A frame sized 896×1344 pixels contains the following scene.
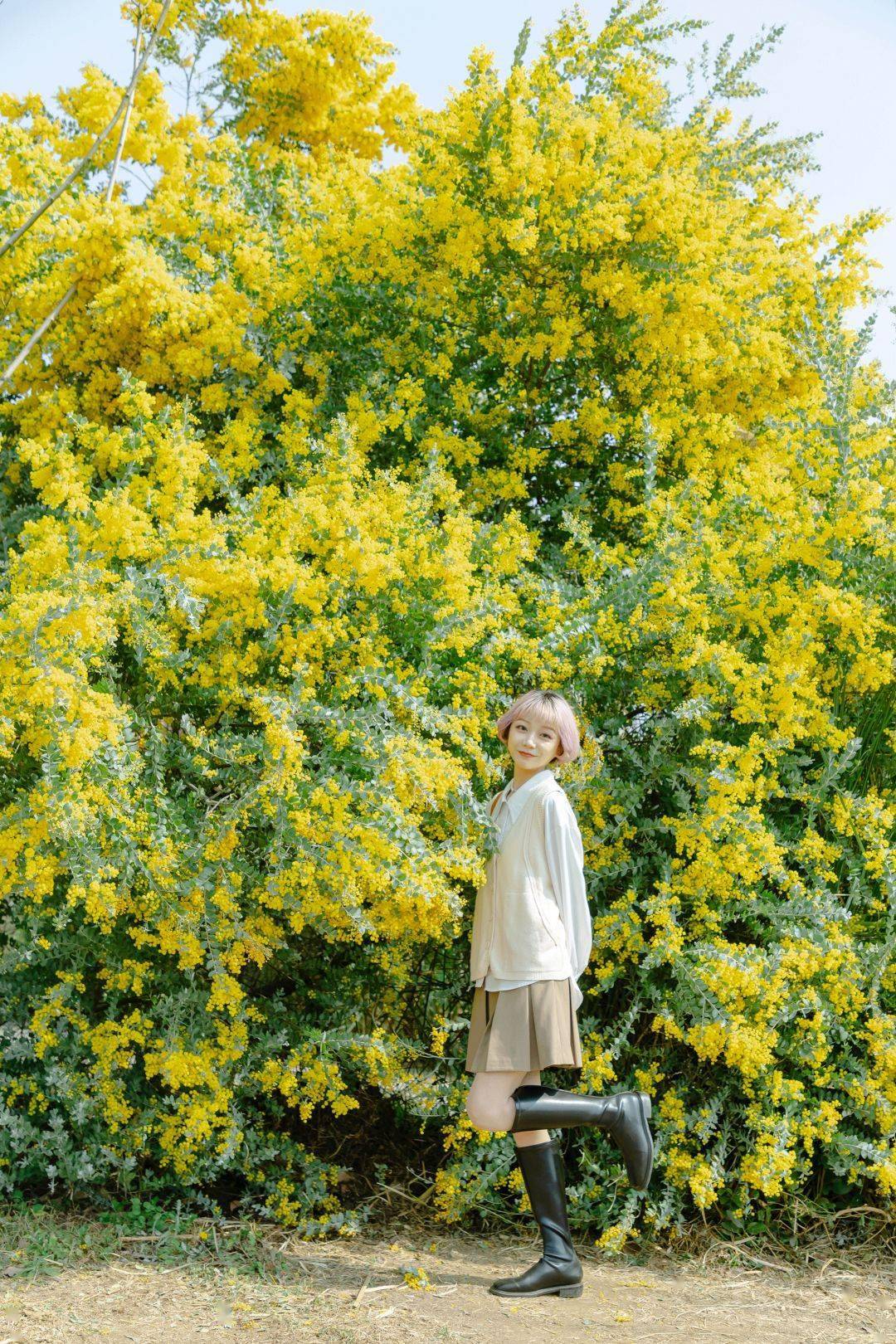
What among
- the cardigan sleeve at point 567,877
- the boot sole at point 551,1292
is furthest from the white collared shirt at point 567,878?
the boot sole at point 551,1292

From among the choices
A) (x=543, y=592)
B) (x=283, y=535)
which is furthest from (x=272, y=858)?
(x=543, y=592)

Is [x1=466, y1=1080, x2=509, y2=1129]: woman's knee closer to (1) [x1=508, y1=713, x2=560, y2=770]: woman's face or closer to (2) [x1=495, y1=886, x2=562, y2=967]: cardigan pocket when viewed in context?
(2) [x1=495, y1=886, x2=562, y2=967]: cardigan pocket

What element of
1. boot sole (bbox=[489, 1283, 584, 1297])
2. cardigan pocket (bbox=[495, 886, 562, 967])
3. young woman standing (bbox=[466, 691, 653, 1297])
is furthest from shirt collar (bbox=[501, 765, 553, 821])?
boot sole (bbox=[489, 1283, 584, 1297])

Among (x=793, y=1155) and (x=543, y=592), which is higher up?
(x=543, y=592)

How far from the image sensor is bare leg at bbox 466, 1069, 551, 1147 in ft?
9.64

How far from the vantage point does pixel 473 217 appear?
14.4 ft

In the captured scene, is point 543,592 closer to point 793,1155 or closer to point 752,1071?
point 752,1071

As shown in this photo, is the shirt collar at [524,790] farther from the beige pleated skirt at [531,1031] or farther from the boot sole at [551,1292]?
the boot sole at [551,1292]

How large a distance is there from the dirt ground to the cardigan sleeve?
2.74 feet

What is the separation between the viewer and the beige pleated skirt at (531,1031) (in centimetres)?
291

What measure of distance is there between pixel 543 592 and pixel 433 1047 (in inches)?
56.4

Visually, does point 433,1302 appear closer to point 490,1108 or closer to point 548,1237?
point 548,1237

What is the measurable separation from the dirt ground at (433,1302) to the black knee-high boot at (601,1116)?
0.34 metres

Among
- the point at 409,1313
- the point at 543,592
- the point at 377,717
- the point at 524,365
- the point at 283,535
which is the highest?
the point at 524,365
